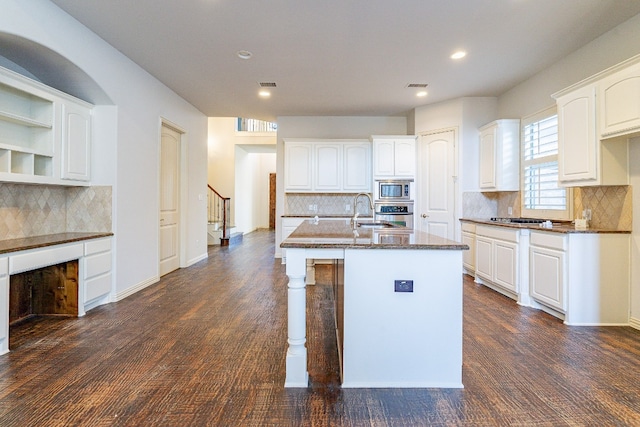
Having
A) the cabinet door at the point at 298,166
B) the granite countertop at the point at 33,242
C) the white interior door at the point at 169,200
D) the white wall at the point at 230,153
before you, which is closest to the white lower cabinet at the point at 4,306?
the granite countertop at the point at 33,242

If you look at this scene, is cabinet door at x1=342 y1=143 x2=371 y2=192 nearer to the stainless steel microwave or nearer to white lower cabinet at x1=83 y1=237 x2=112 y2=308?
the stainless steel microwave

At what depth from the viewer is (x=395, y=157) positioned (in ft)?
19.7

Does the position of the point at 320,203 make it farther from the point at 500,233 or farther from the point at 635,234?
the point at 635,234

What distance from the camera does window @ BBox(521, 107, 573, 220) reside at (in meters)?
4.10

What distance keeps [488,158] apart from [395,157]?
1.54m

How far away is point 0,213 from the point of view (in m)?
3.04

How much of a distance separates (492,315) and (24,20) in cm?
497

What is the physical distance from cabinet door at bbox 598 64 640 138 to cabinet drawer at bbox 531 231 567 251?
38.8 inches

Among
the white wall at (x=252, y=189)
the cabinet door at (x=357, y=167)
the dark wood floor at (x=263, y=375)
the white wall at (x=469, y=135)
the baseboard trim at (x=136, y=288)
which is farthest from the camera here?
the white wall at (x=252, y=189)

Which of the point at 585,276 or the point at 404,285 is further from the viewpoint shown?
the point at 585,276

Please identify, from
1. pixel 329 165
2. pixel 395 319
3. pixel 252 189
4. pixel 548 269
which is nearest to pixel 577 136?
pixel 548 269

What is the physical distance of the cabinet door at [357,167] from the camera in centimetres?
632

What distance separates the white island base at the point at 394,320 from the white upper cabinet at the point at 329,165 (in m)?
4.36

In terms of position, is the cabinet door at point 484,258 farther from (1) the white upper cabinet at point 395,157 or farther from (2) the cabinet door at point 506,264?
(1) the white upper cabinet at point 395,157
